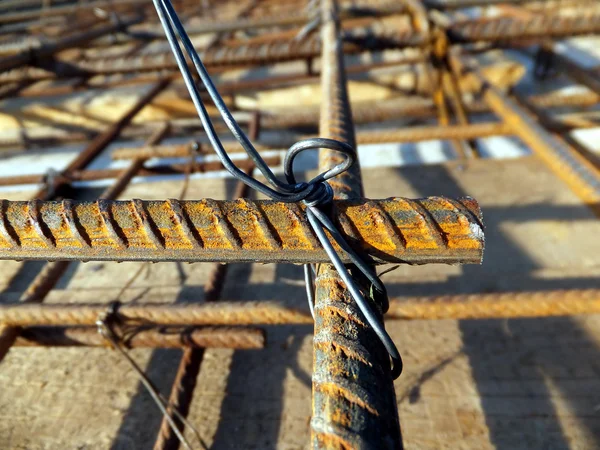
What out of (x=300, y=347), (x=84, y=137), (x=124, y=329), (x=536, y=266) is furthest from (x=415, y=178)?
(x=84, y=137)

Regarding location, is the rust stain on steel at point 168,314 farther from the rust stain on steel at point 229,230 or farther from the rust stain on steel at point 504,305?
the rust stain on steel at point 229,230

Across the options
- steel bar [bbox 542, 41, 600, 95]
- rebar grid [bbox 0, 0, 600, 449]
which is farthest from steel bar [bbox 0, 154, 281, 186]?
steel bar [bbox 542, 41, 600, 95]

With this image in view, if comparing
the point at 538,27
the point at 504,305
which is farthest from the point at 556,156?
the point at 538,27

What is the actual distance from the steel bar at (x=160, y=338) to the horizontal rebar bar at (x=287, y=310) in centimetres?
10

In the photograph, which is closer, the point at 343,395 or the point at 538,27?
the point at 343,395

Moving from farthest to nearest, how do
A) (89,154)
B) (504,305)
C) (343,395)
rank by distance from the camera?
(89,154) → (504,305) → (343,395)

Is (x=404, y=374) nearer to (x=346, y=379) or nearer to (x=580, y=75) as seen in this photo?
(x=346, y=379)

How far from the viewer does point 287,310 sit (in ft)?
4.15

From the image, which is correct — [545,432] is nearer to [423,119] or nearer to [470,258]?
[470,258]

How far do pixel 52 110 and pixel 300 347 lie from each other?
3706 millimetres

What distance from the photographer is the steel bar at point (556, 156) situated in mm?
1474

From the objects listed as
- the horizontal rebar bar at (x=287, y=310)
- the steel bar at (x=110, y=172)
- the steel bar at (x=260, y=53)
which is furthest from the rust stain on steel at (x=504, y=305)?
the steel bar at (x=260, y=53)

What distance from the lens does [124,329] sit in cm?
139

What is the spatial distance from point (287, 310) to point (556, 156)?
134cm
